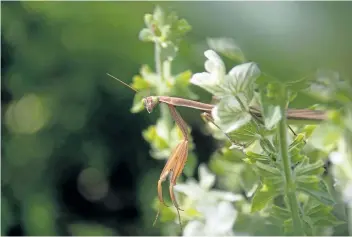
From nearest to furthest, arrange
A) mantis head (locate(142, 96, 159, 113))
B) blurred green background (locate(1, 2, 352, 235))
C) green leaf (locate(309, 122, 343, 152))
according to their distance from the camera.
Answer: green leaf (locate(309, 122, 343, 152)) → mantis head (locate(142, 96, 159, 113)) → blurred green background (locate(1, 2, 352, 235))

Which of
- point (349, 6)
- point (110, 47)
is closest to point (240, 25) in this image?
point (349, 6)

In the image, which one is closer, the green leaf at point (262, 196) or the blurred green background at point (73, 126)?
the green leaf at point (262, 196)

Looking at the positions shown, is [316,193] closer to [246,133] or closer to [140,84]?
[246,133]

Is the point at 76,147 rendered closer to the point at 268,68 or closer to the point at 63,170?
the point at 63,170

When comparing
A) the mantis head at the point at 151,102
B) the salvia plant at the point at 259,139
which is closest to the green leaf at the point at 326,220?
the salvia plant at the point at 259,139

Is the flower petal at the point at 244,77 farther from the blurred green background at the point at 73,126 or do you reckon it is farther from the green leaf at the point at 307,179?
the blurred green background at the point at 73,126

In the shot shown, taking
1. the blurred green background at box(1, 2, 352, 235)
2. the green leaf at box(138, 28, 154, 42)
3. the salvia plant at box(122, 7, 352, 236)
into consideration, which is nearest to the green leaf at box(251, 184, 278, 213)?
the salvia plant at box(122, 7, 352, 236)

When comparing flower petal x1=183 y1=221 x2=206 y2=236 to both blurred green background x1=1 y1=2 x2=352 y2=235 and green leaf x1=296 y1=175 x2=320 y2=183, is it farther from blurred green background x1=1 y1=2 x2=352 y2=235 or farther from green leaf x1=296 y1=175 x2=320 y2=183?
blurred green background x1=1 y1=2 x2=352 y2=235

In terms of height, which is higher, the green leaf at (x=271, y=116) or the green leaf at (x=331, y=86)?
the green leaf at (x=331, y=86)

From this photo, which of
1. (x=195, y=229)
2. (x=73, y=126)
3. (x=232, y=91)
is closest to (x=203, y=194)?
(x=195, y=229)
